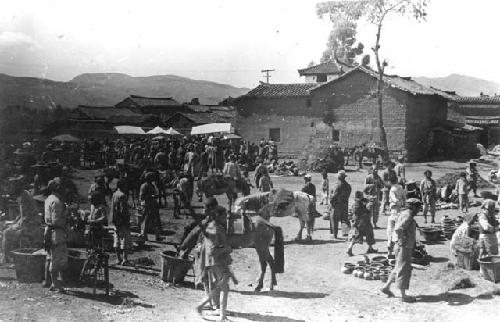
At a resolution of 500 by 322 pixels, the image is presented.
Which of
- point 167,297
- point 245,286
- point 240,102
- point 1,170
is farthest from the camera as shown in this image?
point 240,102

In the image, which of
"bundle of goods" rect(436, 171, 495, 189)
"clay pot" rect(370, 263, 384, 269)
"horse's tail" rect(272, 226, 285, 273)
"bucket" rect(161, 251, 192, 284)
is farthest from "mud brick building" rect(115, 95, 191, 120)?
"horse's tail" rect(272, 226, 285, 273)

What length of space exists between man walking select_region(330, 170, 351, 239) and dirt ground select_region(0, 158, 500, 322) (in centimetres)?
241

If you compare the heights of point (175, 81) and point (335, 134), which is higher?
point (175, 81)

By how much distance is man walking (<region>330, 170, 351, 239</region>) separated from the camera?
530 inches

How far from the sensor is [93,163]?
98.5ft

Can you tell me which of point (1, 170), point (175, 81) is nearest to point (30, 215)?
point (1, 170)

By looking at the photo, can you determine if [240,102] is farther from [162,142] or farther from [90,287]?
[90,287]

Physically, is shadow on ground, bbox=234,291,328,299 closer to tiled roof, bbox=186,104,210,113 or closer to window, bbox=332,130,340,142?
window, bbox=332,130,340,142

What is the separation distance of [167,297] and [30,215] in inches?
132

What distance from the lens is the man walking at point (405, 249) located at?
8766 millimetres

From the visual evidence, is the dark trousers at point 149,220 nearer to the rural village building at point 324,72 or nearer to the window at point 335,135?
the window at point 335,135

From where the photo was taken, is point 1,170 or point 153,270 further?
point 1,170

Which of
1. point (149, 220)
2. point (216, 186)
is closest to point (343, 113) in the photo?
point (216, 186)

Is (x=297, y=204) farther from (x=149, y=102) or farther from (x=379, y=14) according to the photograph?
(x=149, y=102)
